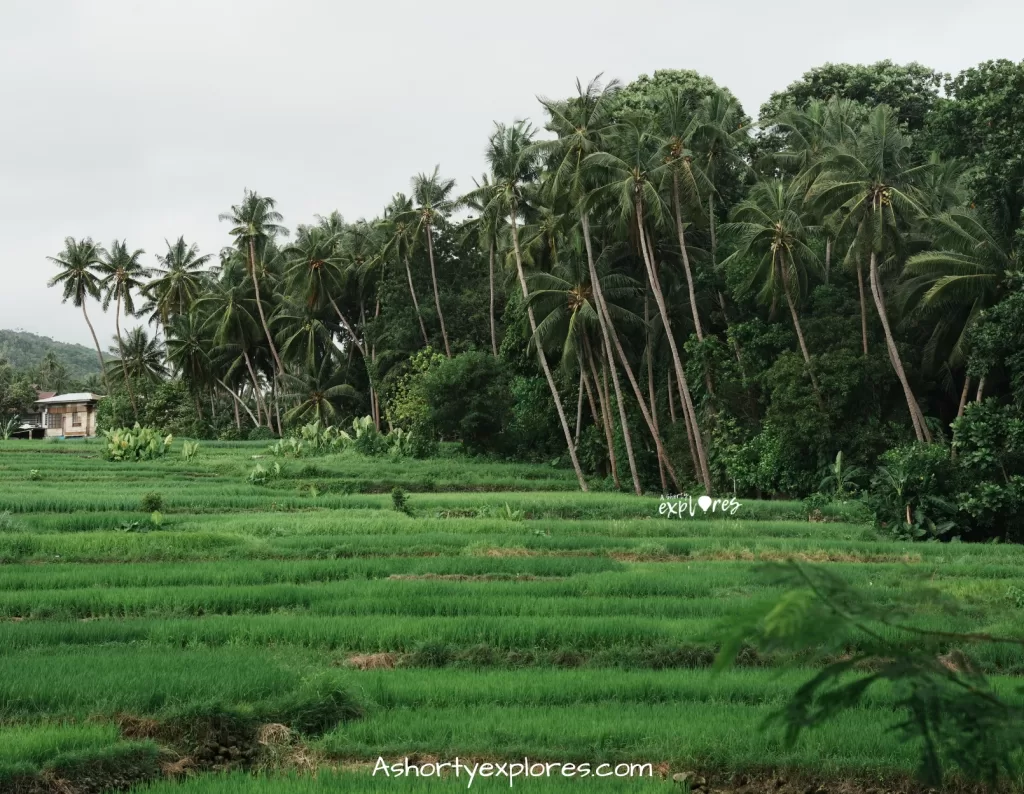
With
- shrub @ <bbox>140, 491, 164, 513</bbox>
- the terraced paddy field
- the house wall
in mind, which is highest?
the house wall

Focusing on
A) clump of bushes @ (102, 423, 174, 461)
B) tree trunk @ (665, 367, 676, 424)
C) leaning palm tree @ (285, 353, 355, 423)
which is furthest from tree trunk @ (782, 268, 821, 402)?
leaning palm tree @ (285, 353, 355, 423)

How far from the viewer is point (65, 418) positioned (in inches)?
3278

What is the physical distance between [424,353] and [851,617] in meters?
45.1

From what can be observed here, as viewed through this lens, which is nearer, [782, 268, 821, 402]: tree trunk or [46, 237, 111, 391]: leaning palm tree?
[782, 268, 821, 402]: tree trunk

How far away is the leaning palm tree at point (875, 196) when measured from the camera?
2741 centimetres

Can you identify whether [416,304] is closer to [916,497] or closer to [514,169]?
[514,169]

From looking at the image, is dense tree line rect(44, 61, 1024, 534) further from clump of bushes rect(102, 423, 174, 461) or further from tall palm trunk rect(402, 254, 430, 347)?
clump of bushes rect(102, 423, 174, 461)

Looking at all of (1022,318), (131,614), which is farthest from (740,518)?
(131,614)

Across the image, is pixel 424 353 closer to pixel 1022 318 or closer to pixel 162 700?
pixel 1022 318

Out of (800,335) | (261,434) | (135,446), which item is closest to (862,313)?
(800,335)

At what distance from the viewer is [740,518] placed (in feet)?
82.0

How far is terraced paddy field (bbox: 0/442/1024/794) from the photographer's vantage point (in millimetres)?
7051

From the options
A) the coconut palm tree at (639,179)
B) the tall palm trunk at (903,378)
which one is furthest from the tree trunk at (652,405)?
the tall palm trunk at (903,378)

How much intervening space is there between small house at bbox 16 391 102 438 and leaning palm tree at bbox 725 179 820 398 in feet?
212
